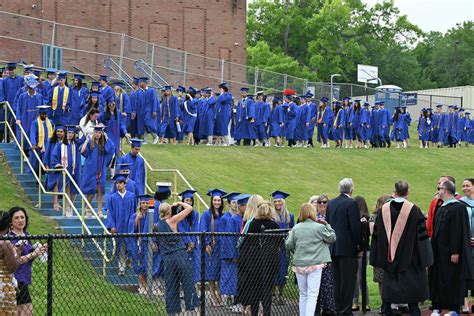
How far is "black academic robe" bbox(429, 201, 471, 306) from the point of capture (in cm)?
1281

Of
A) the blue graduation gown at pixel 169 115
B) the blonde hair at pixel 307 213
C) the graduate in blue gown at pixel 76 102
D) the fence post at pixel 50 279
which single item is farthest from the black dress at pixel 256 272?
the blue graduation gown at pixel 169 115

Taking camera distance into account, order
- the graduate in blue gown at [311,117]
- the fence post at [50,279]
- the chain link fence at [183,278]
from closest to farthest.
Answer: the fence post at [50,279], the chain link fence at [183,278], the graduate in blue gown at [311,117]

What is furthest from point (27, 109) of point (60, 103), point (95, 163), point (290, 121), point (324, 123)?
point (324, 123)

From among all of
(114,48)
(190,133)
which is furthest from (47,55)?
(190,133)

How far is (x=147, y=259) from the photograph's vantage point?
1072cm

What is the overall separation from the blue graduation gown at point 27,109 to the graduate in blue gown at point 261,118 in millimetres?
9564

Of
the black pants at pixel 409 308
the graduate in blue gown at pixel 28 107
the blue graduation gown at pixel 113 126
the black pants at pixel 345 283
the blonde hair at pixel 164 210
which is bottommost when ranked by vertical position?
the black pants at pixel 409 308

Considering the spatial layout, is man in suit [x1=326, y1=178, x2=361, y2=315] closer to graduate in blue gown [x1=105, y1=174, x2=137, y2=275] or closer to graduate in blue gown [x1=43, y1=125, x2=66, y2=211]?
graduate in blue gown [x1=105, y1=174, x2=137, y2=275]

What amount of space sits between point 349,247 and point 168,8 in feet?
112

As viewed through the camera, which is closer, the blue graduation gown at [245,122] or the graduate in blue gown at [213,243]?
the graduate in blue gown at [213,243]

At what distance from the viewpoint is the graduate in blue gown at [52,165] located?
1720cm

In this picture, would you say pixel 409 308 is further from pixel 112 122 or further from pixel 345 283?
pixel 112 122

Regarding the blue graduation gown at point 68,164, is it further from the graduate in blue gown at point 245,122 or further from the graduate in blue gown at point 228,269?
the graduate in blue gown at point 245,122

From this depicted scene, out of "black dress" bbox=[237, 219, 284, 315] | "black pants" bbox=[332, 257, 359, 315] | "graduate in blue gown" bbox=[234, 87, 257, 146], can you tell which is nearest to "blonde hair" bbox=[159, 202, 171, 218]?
"black dress" bbox=[237, 219, 284, 315]
